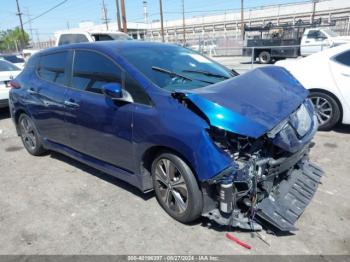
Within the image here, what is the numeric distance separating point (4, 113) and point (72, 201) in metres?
6.94

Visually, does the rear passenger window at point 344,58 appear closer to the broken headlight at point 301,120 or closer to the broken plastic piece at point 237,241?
the broken headlight at point 301,120

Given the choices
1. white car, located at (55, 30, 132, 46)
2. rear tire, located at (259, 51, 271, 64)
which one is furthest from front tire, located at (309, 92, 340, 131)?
rear tire, located at (259, 51, 271, 64)

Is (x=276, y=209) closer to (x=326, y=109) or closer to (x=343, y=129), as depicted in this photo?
(x=326, y=109)

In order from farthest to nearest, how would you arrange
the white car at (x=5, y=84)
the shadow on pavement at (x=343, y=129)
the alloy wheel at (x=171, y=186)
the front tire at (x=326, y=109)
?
the white car at (x=5, y=84) < the shadow on pavement at (x=343, y=129) < the front tire at (x=326, y=109) < the alloy wheel at (x=171, y=186)

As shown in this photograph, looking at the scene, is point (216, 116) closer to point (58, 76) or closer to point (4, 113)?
point (58, 76)

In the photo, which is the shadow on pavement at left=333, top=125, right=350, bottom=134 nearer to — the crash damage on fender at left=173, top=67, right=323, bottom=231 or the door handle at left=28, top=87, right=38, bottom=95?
the crash damage on fender at left=173, top=67, right=323, bottom=231

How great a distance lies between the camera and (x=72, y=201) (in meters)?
3.81

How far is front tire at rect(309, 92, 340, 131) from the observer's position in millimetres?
5594

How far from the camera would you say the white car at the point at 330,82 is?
5.46 metres

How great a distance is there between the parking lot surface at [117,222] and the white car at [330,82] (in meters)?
1.22

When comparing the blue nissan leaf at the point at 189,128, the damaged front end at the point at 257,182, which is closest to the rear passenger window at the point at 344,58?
the blue nissan leaf at the point at 189,128

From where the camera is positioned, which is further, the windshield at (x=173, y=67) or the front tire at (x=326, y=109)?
the front tire at (x=326, y=109)

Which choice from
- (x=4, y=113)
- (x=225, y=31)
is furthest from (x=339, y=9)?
(x=4, y=113)

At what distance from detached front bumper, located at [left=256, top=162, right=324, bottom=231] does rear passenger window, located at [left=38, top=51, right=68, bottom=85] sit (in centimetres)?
302
